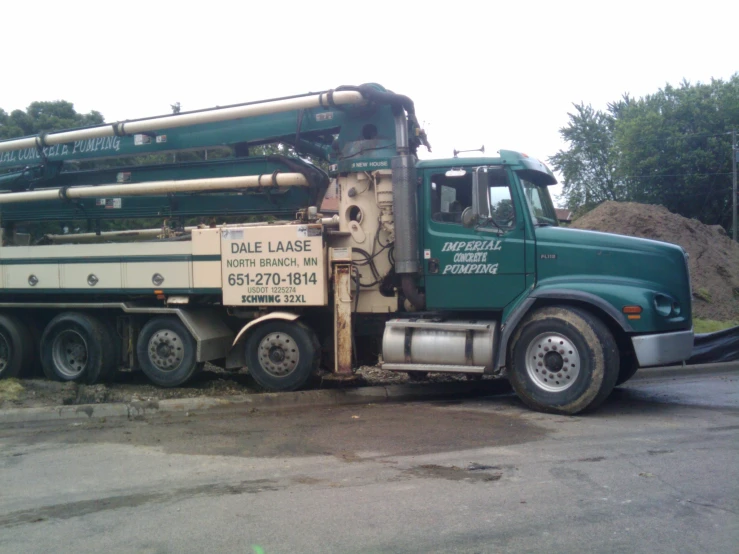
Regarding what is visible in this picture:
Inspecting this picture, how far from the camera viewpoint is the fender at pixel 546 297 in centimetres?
767

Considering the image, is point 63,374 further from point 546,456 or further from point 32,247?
point 546,456

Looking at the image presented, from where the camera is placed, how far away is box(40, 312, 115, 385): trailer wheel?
9.96m

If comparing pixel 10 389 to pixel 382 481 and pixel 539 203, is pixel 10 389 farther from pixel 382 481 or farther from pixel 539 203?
pixel 539 203

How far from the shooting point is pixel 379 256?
359 inches

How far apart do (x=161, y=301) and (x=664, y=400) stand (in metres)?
7.05

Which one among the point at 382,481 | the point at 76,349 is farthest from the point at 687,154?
the point at 382,481

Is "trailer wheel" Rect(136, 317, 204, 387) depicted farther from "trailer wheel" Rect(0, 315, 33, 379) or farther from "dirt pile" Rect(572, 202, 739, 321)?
"dirt pile" Rect(572, 202, 739, 321)

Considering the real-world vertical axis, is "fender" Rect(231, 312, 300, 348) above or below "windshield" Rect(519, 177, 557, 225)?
below

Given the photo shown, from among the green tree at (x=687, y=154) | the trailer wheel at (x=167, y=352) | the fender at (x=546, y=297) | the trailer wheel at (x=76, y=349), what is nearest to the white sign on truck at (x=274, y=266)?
the trailer wheel at (x=167, y=352)

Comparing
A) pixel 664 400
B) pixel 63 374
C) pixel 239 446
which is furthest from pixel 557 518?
pixel 63 374

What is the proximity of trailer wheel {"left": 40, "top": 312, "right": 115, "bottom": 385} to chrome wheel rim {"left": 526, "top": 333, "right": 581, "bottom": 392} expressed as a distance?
20.1ft

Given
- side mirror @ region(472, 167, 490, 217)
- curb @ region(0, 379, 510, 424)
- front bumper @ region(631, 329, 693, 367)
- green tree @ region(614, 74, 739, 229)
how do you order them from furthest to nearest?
green tree @ region(614, 74, 739, 229), curb @ region(0, 379, 510, 424), side mirror @ region(472, 167, 490, 217), front bumper @ region(631, 329, 693, 367)

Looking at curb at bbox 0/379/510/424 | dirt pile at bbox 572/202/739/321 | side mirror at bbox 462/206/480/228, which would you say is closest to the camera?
side mirror at bbox 462/206/480/228

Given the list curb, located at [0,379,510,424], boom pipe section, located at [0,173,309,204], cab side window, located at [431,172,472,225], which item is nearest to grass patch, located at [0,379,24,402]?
curb, located at [0,379,510,424]
